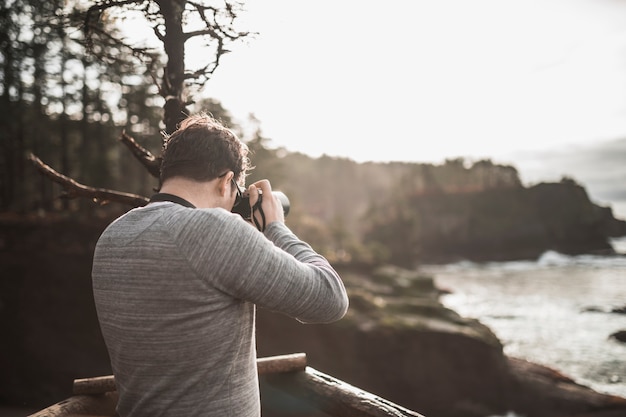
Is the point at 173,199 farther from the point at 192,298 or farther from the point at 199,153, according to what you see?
the point at 192,298

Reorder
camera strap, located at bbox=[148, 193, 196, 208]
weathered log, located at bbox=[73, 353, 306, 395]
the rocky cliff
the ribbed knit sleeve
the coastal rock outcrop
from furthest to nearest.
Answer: the rocky cliff, the coastal rock outcrop, weathered log, located at bbox=[73, 353, 306, 395], camera strap, located at bbox=[148, 193, 196, 208], the ribbed knit sleeve

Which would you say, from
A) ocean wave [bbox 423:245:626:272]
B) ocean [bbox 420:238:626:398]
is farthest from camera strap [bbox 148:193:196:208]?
ocean wave [bbox 423:245:626:272]

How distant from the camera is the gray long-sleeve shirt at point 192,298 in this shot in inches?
57.4

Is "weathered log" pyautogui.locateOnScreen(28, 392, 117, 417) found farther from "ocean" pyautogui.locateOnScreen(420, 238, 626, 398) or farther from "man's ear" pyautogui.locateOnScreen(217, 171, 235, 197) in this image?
"ocean" pyautogui.locateOnScreen(420, 238, 626, 398)

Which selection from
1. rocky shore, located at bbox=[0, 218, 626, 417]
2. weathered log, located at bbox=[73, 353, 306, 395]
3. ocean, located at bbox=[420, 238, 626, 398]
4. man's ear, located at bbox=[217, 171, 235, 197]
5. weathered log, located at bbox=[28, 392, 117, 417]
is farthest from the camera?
ocean, located at bbox=[420, 238, 626, 398]

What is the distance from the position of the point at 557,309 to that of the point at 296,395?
28.2 m

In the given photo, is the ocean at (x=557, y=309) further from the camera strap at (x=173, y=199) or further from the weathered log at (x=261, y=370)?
the camera strap at (x=173, y=199)

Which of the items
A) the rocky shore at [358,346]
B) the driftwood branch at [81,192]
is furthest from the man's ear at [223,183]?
the rocky shore at [358,346]

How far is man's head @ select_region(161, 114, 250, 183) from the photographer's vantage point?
164cm

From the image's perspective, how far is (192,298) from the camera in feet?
4.90

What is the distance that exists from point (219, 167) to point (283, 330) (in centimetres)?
1267

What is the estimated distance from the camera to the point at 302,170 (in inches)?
2547

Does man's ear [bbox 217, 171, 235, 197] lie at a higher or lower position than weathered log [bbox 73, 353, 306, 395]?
higher

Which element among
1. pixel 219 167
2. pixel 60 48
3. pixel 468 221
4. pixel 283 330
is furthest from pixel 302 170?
pixel 219 167
